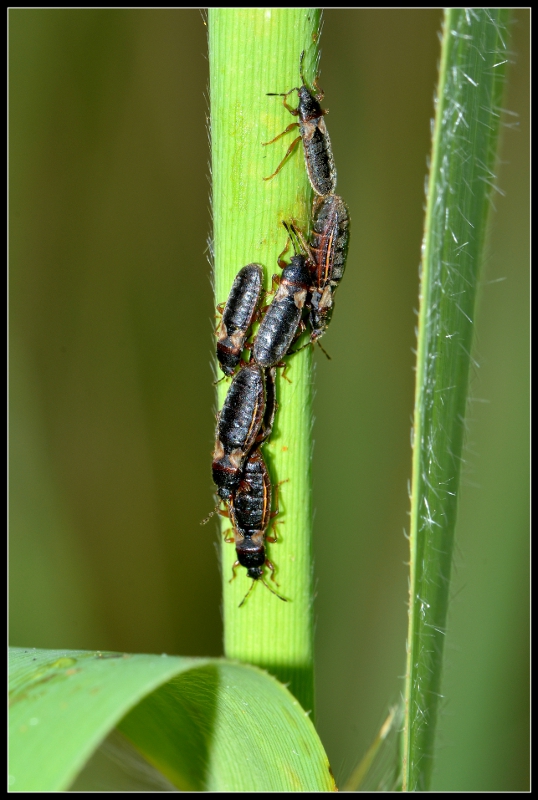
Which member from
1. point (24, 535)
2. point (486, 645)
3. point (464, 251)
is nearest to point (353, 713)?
point (486, 645)

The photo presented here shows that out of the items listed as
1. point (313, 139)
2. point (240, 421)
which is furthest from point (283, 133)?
point (240, 421)

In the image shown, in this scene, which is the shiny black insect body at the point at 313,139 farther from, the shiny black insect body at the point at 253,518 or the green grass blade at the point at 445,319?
the shiny black insect body at the point at 253,518

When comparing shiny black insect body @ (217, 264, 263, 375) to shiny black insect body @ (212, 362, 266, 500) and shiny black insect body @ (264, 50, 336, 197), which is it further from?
shiny black insect body @ (264, 50, 336, 197)

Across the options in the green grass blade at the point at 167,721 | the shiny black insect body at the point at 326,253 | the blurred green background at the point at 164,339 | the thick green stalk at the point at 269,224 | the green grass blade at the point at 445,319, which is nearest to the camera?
the green grass blade at the point at 167,721

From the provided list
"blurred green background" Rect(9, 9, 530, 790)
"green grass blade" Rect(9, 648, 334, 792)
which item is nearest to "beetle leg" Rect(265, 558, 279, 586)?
"green grass blade" Rect(9, 648, 334, 792)

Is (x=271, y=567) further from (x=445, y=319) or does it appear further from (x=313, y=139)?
(x=313, y=139)

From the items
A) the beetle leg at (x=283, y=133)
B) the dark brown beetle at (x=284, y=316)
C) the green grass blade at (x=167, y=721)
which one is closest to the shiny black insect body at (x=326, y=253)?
the dark brown beetle at (x=284, y=316)
